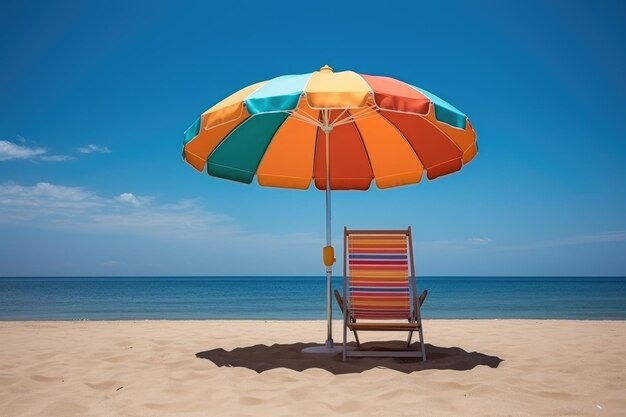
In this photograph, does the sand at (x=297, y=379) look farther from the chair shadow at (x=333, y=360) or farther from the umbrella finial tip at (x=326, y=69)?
the umbrella finial tip at (x=326, y=69)

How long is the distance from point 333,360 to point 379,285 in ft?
2.39

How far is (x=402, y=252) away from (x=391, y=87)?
1.40 metres

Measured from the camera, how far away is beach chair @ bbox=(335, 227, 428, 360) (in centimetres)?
396

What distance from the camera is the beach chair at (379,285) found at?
3955 mm

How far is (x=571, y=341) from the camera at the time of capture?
5.13m

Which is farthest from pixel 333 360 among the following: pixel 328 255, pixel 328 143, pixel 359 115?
pixel 359 115

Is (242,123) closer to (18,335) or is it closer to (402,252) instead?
(402,252)

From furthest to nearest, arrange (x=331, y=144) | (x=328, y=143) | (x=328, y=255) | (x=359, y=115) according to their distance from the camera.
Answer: (x=331, y=144), (x=359, y=115), (x=328, y=143), (x=328, y=255)

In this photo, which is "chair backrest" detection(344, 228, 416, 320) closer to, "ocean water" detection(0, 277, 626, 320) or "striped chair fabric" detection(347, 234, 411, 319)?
"striped chair fabric" detection(347, 234, 411, 319)

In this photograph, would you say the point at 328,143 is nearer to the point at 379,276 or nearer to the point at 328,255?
the point at 328,255

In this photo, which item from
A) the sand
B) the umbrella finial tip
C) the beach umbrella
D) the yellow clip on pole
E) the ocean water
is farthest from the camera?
the ocean water

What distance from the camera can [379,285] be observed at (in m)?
4.04

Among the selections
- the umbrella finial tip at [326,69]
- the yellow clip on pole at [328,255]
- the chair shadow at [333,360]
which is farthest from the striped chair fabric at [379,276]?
the umbrella finial tip at [326,69]

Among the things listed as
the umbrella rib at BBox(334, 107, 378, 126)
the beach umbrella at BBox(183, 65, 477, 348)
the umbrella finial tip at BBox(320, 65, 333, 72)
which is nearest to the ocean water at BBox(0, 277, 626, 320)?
the beach umbrella at BBox(183, 65, 477, 348)
